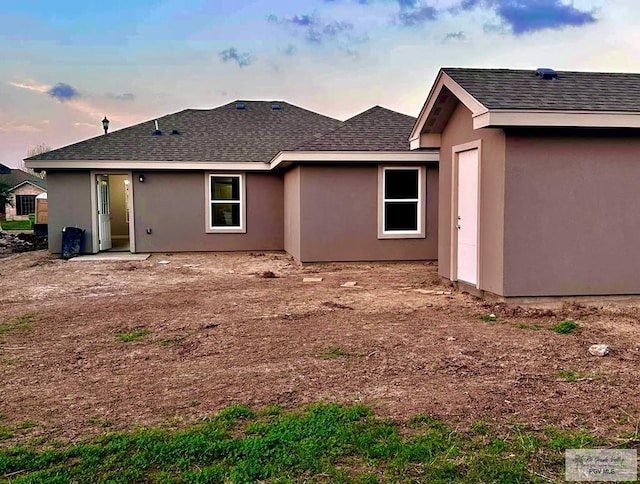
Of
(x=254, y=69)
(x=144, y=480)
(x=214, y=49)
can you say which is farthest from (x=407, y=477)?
(x=254, y=69)

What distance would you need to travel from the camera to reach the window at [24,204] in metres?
38.6

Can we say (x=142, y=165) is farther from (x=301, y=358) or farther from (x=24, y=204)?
(x=24, y=204)

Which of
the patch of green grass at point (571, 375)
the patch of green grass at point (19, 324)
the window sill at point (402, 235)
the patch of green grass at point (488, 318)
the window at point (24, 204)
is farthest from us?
the window at point (24, 204)

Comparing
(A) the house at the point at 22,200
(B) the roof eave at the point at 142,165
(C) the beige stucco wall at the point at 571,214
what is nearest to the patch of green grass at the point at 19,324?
(C) the beige stucco wall at the point at 571,214

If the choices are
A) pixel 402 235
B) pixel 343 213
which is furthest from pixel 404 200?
pixel 343 213

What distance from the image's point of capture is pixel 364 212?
37.9 feet

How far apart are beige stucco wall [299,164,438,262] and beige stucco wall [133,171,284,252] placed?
10.1ft

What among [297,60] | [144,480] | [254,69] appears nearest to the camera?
[144,480]

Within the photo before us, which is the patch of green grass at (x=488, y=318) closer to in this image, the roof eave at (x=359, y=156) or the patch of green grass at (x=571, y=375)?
the patch of green grass at (x=571, y=375)

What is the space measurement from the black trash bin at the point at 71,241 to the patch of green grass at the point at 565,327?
11.5m

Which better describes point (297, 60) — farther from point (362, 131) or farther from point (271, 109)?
point (362, 131)

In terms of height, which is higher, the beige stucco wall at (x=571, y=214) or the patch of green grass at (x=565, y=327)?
the beige stucco wall at (x=571, y=214)

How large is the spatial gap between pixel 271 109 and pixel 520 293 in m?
13.2

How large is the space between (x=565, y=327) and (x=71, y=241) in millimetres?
11802
